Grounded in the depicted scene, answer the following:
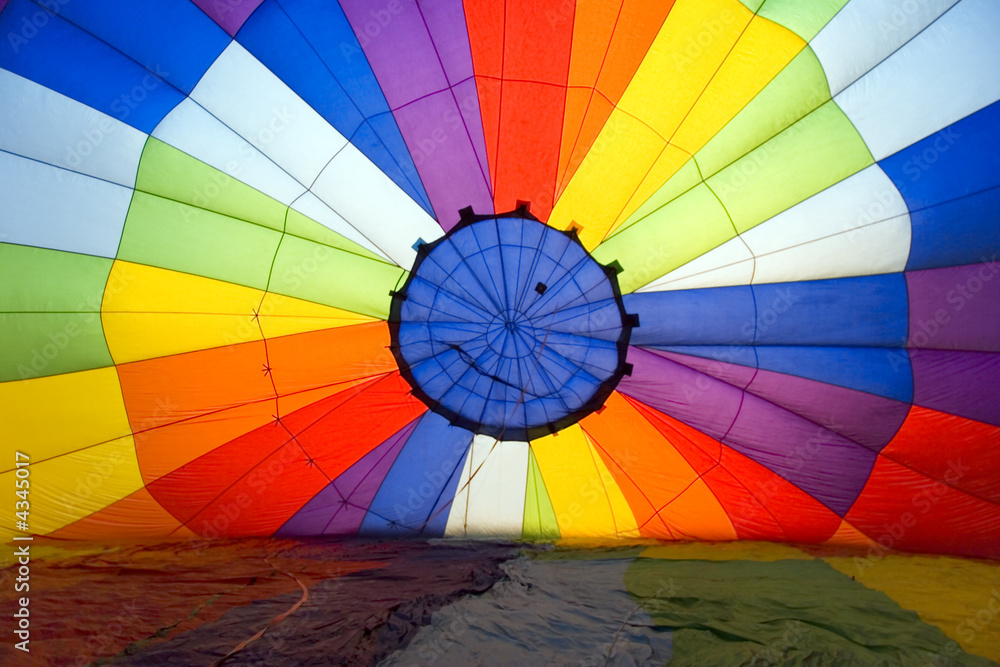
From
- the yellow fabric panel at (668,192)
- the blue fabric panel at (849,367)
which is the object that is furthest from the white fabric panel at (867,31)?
the blue fabric panel at (849,367)

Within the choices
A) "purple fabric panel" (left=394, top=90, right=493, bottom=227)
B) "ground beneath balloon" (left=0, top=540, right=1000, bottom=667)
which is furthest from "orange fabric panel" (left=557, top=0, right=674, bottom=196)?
"ground beneath balloon" (left=0, top=540, right=1000, bottom=667)

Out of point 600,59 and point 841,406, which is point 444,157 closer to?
point 600,59

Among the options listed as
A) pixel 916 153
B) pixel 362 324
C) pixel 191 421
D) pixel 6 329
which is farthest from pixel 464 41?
pixel 6 329

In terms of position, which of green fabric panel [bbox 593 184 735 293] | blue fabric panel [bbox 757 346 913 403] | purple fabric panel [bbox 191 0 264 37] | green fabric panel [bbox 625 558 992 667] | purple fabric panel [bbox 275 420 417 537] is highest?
purple fabric panel [bbox 191 0 264 37]

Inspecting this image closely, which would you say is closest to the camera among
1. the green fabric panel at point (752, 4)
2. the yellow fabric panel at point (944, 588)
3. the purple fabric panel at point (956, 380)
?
the yellow fabric panel at point (944, 588)

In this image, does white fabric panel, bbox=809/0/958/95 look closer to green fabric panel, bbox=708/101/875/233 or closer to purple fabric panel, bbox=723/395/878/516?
green fabric panel, bbox=708/101/875/233

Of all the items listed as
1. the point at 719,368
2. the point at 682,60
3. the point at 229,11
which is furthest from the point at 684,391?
the point at 229,11

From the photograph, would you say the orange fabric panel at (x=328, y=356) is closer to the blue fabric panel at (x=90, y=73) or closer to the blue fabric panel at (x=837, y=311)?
the blue fabric panel at (x=90, y=73)
